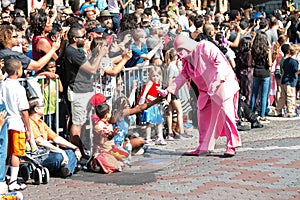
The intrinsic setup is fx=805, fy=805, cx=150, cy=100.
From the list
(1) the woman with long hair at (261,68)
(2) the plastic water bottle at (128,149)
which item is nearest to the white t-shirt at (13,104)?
(2) the plastic water bottle at (128,149)

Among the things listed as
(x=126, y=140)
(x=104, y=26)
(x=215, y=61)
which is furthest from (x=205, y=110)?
(x=104, y=26)

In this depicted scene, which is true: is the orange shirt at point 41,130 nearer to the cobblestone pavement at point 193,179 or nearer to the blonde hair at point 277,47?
the cobblestone pavement at point 193,179

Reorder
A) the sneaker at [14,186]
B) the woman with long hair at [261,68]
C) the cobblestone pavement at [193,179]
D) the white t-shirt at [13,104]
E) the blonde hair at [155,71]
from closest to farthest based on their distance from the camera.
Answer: the cobblestone pavement at [193,179], the sneaker at [14,186], the white t-shirt at [13,104], the blonde hair at [155,71], the woman with long hair at [261,68]

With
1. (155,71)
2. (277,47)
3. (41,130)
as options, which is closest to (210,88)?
(155,71)

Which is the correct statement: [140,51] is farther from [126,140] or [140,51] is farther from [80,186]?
[80,186]

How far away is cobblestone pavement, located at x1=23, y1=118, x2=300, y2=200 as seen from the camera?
8.89 metres

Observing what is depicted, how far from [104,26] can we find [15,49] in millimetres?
3303

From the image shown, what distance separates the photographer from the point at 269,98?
52.7 ft

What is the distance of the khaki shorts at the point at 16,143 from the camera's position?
9148mm

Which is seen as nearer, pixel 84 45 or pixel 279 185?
pixel 279 185

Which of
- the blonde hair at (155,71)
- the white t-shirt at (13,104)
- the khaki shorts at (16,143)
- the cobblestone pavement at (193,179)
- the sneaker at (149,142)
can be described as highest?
the blonde hair at (155,71)

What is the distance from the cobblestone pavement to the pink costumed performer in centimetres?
28

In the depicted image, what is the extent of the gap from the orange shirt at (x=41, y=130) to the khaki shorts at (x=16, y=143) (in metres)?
0.55

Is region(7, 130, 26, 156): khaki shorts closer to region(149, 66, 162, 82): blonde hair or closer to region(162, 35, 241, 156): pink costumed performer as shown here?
region(149, 66, 162, 82): blonde hair
